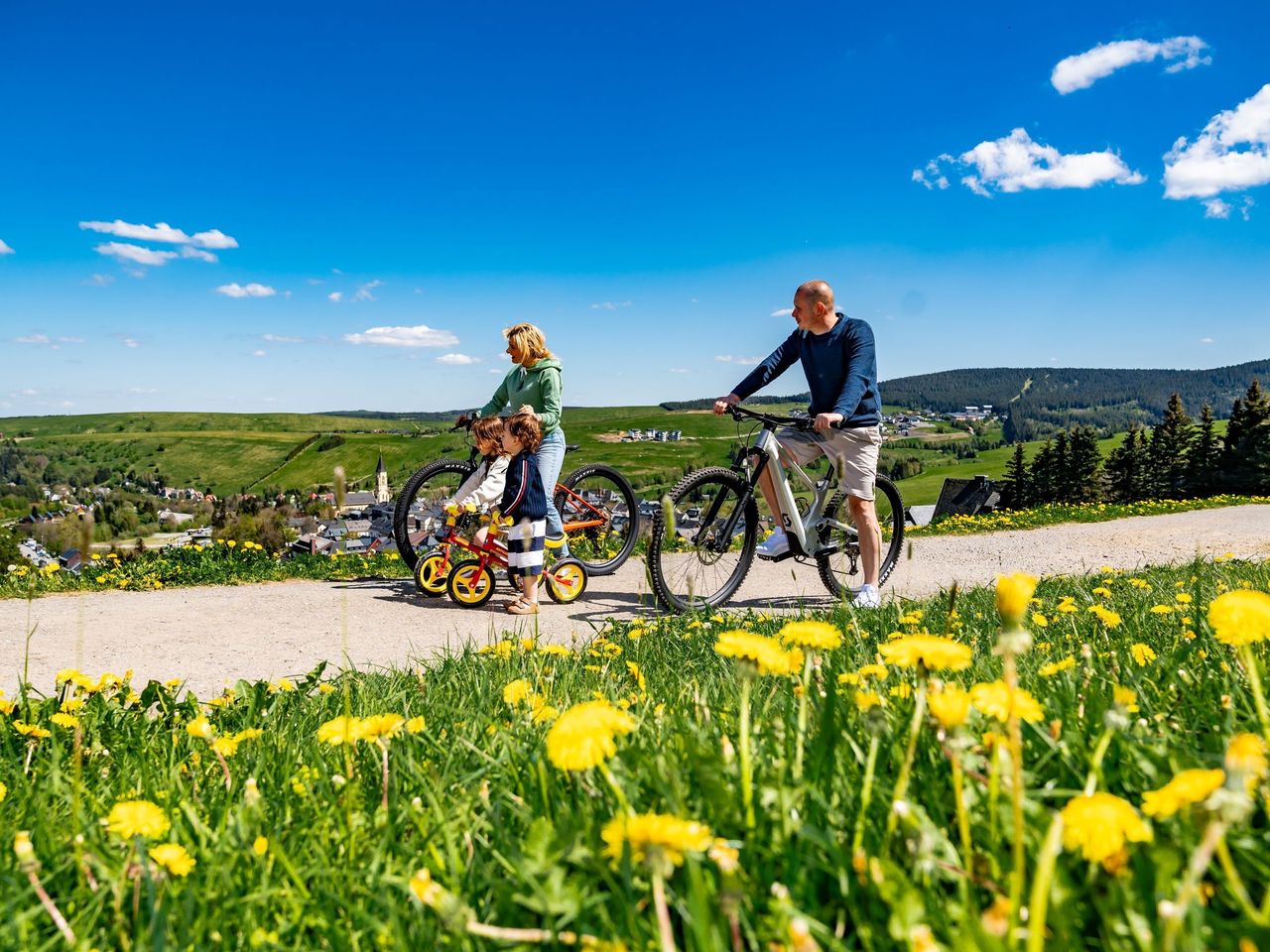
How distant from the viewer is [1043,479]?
6388cm

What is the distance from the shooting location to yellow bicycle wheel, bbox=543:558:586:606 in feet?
24.9

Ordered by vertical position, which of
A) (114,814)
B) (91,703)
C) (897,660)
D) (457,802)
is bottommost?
(91,703)

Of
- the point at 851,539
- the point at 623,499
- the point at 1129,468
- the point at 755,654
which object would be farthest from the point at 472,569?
the point at 1129,468

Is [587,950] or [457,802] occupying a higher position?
[587,950]

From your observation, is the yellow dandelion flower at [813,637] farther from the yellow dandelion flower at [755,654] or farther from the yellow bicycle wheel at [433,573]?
the yellow bicycle wheel at [433,573]

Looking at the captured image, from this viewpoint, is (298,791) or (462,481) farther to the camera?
(462,481)

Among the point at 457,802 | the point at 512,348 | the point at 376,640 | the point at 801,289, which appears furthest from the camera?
the point at 512,348

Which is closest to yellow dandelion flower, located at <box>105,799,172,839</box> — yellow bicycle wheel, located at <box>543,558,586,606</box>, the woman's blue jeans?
yellow bicycle wheel, located at <box>543,558,586,606</box>

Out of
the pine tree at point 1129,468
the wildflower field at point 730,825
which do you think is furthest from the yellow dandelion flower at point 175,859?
the pine tree at point 1129,468

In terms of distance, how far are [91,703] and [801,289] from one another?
555 centimetres

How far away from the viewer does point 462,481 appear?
8219 mm

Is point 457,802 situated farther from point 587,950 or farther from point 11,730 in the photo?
point 11,730

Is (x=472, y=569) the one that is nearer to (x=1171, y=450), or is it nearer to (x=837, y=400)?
(x=837, y=400)

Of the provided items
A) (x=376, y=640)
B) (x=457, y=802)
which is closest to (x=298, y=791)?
(x=457, y=802)
